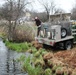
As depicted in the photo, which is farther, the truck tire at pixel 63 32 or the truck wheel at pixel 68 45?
the truck wheel at pixel 68 45

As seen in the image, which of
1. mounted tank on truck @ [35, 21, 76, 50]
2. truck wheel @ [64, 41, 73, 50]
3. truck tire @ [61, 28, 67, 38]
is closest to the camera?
mounted tank on truck @ [35, 21, 76, 50]

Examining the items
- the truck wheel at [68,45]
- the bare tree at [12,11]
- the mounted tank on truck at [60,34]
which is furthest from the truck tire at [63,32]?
the bare tree at [12,11]

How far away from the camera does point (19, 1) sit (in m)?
34.5

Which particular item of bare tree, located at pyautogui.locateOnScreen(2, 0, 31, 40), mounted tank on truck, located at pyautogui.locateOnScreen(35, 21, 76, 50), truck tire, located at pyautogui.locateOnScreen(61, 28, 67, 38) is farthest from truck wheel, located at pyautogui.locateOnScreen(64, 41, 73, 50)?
bare tree, located at pyautogui.locateOnScreen(2, 0, 31, 40)

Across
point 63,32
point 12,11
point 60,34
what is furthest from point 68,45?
point 12,11

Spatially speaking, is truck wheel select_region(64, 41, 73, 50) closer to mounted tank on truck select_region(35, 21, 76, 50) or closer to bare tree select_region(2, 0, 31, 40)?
mounted tank on truck select_region(35, 21, 76, 50)

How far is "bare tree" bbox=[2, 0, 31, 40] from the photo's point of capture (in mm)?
32156

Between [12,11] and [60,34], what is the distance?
476 inches

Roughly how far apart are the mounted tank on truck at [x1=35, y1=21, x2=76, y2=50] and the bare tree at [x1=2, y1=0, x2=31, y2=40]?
8.69m

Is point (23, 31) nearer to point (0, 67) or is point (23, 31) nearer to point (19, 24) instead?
point (19, 24)

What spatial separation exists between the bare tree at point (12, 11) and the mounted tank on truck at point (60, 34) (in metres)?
8.69

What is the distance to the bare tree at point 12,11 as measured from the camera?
32.2m

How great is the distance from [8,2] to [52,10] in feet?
170

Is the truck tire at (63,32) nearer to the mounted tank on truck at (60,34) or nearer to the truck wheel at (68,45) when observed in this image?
the mounted tank on truck at (60,34)
